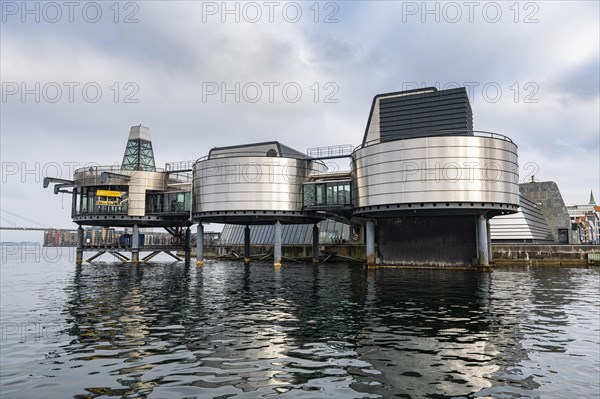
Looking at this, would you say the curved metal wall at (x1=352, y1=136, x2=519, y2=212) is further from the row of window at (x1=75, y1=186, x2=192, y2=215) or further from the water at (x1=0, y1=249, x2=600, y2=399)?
the row of window at (x1=75, y1=186, x2=192, y2=215)

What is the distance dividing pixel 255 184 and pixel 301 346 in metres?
47.1

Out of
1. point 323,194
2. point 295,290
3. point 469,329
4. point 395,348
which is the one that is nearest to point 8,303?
point 295,290

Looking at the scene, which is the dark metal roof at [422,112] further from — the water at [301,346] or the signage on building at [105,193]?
the water at [301,346]

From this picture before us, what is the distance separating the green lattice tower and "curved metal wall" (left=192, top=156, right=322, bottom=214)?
65.2 feet

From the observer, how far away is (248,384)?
36.3ft

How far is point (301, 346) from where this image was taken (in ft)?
49.4

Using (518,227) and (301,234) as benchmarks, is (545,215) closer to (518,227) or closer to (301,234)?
(518,227)

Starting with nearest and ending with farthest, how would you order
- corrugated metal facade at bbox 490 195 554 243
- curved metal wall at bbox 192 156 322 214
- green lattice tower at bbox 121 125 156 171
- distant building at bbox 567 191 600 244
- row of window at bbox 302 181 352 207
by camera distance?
row of window at bbox 302 181 352 207 → curved metal wall at bbox 192 156 322 214 → corrugated metal facade at bbox 490 195 554 243 → green lattice tower at bbox 121 125 156 171 → distant building at bbox 567 191 600 244

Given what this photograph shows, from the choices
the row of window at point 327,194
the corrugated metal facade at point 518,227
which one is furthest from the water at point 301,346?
the corrugated metal facade at point 518,227

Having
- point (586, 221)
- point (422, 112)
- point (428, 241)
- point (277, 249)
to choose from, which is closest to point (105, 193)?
point (277, 249)

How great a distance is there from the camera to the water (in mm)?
10906

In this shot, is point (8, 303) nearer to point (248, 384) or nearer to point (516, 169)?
point (248, 384)

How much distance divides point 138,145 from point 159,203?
13.9m

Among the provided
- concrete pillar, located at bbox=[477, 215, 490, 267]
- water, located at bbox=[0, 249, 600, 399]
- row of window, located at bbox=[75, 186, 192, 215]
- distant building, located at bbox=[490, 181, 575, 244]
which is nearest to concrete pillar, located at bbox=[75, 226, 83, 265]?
row of window, located at bbox=[75, 186, 192, 215]
